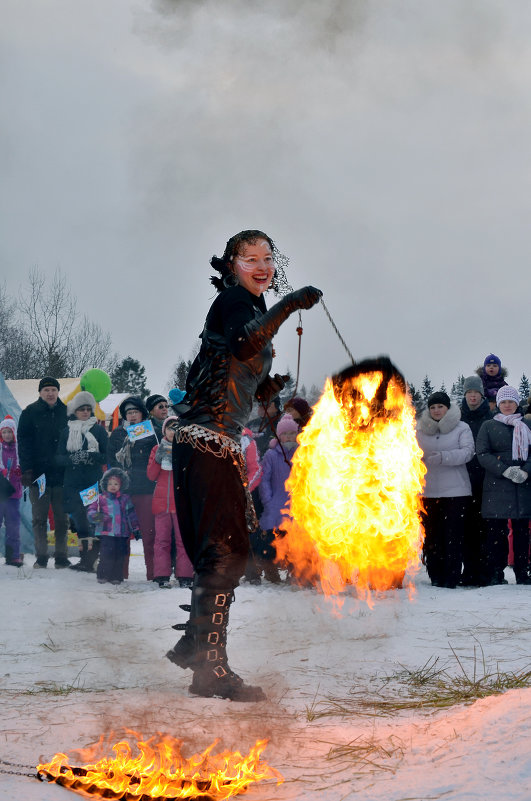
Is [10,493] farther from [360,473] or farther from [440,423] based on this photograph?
[360,473]

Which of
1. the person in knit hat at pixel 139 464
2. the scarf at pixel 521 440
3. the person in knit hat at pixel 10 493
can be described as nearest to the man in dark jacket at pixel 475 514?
the scarf at pixel 521 440

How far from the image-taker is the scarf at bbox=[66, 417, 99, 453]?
370 inches

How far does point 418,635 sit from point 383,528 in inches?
69.2

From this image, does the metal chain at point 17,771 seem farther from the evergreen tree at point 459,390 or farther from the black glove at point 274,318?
the evergreen tree at point 459,390

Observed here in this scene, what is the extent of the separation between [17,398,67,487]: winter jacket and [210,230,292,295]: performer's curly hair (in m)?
5.65

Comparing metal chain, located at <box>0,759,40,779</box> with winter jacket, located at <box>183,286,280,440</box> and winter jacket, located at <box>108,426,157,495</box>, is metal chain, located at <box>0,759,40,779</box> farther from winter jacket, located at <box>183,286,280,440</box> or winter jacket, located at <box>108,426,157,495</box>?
winter jacket, located at <box>108,426,157,495</box>

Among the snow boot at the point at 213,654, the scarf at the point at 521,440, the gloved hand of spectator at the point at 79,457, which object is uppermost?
the scarf at the point at 521,440

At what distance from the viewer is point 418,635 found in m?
5.48

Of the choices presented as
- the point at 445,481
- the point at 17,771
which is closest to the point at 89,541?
the point at 445,481

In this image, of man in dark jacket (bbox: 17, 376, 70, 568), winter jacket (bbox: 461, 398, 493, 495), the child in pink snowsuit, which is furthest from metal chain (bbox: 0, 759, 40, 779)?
man in dark jacket (bbox: 17, 376, 70, 568)

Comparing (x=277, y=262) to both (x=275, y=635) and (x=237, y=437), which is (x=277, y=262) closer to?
(x=237, y=437)

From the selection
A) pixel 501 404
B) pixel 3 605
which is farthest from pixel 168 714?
pixel 501 404

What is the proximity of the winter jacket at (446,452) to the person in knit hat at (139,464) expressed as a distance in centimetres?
295

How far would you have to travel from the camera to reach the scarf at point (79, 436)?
370 inches
